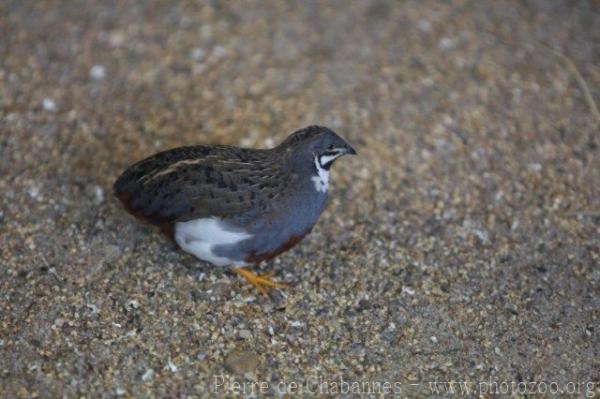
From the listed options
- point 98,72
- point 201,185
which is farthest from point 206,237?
point 98,72

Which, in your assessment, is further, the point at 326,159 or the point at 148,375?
the point at 326,159

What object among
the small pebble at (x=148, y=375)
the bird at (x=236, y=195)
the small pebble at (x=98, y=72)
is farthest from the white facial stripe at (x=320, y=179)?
the small pebble at (x=98, y=72)

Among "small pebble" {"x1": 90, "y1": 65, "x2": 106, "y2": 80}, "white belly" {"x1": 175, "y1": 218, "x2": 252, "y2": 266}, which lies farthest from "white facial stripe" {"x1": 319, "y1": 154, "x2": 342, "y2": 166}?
"small pebble" {"x1": 90, "y1": 65, "x2": 106, "y2": 80}

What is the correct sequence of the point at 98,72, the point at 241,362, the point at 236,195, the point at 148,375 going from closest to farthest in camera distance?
the point at 148,375 → the point at 241,362 → the point at 236,195 → the point at 98,72

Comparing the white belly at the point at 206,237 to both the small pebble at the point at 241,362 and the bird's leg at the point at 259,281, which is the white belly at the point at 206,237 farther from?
the small pebble at the point at 241,362

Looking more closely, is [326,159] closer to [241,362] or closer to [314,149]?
[314,149]

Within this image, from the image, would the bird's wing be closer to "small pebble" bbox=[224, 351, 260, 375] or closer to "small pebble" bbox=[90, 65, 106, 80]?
"small pebble" bbox=[224, 351, 260, 375]

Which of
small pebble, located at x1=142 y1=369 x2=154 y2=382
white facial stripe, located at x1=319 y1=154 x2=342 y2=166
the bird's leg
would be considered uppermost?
white facial stripe, located at x1=319 y1=154 x2=342 y2=166
